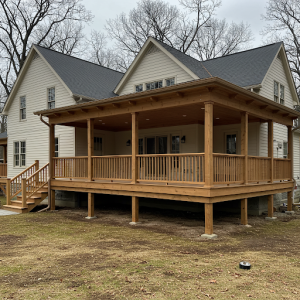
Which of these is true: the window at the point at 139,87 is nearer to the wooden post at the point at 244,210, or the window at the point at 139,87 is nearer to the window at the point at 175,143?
the window at the point at 175,143

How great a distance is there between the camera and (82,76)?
17984 millimetres

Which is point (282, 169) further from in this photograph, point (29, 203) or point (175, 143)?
point (29, 203)

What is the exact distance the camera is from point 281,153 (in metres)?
15.4

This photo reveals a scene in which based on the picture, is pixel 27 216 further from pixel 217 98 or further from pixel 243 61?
pixel 243 61

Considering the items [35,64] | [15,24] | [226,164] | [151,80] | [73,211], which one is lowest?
[73,211]

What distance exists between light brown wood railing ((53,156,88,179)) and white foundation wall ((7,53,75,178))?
228 centimetres

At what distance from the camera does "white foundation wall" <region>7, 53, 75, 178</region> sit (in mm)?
16359

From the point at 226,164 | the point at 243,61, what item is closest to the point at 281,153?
the point at 243,61

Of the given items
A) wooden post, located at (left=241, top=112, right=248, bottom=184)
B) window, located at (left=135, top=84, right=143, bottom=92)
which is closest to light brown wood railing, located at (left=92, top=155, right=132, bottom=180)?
wooden post, located at (left=241, top=112, right=248, bottom=184)

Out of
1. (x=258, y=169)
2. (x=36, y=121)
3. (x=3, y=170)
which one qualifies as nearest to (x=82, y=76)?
(x=36, y=121)

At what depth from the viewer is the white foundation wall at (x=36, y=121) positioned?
644 inches

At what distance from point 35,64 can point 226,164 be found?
13.3 m

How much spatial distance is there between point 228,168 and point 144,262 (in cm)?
428

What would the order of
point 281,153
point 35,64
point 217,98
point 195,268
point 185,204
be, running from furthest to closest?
point 35,64
point 281,153
point 185,204
point 217,98
point 195,268
